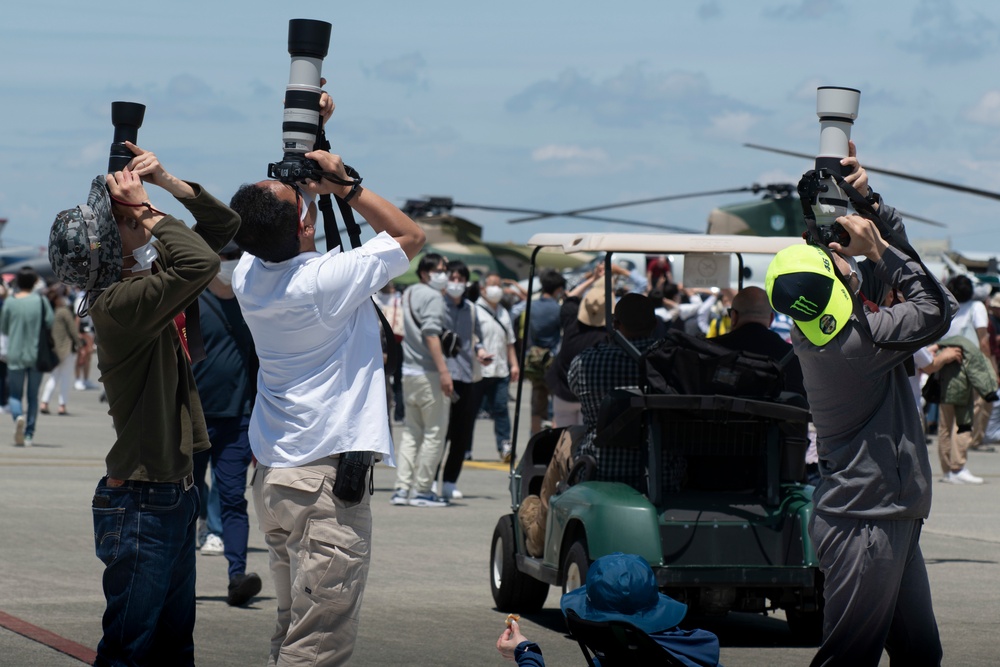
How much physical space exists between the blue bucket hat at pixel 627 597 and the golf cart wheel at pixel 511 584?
436cm

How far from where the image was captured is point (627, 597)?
135 inches

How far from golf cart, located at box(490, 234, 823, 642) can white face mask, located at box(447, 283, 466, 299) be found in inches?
233

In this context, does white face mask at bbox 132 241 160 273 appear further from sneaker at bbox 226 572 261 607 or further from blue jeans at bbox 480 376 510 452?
blue jeans at bbox 480 376 510 452

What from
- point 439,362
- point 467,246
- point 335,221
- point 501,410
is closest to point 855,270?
point 335,221

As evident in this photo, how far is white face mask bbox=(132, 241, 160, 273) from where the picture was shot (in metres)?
4.53

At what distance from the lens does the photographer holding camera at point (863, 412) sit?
Answer: 14.9 ft

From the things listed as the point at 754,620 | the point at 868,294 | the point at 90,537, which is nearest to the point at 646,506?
the point at 754,620

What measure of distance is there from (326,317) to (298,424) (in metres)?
0.35

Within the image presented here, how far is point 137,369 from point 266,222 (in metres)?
0.61

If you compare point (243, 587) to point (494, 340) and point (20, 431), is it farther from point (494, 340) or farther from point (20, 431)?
point (20, 431)

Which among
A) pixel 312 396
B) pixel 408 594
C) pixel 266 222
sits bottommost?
pixel 408 594

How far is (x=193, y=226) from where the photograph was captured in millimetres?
4855

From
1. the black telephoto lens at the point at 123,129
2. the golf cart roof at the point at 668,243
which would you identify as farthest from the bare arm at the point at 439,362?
the black telephoto lens at the point at 123,129

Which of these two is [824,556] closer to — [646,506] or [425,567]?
[646,506]
